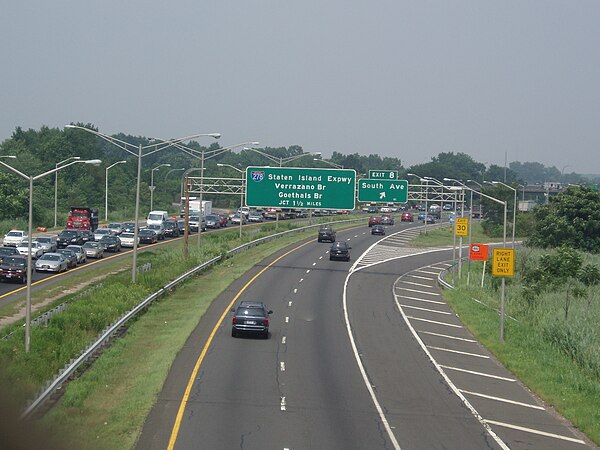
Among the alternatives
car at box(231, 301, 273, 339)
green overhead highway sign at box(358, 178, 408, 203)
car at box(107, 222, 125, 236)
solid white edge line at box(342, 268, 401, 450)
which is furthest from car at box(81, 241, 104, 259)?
car at box(231, 301, 273, 339)

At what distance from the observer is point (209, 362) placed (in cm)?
3177

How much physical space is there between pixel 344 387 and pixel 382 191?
39336 mm

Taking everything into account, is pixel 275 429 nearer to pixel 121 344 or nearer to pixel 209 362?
pixel 209 362

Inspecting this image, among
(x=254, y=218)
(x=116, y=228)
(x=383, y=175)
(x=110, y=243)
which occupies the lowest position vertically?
(x=110, y=243)

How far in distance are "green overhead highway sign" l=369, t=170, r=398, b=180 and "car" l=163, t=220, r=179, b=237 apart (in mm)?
29816

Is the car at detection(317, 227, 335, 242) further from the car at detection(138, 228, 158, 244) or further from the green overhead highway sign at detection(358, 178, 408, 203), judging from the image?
the green overhead highway sign at detection(358, 178, 408, 203)

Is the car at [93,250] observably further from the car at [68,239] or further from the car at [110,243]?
the car at [68,239]

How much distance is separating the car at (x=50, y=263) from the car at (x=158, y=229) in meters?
26.4

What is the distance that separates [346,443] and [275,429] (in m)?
2.08

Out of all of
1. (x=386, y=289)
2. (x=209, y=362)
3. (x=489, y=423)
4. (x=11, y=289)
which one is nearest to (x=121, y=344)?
(x=209, y=362)

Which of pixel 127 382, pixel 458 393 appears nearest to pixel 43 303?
pixel 127 382

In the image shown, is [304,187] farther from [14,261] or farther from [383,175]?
[14,261]

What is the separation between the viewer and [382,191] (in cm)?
6706

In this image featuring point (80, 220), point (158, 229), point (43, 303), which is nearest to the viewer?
point (43, 303)
